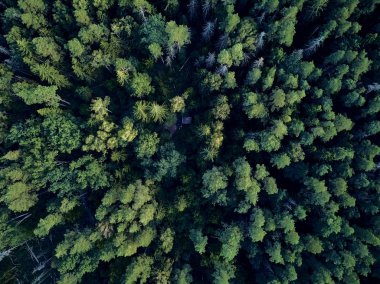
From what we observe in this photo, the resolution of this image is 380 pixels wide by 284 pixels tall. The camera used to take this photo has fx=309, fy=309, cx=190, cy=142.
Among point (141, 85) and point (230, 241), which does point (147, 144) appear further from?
point (230, 241)

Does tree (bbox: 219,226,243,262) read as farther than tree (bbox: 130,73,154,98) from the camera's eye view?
No

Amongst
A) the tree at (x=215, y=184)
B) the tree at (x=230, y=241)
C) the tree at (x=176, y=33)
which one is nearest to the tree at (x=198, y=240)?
the tree at (x=230, y=241)

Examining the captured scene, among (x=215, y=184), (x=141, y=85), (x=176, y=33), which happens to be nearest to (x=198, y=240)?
(x=215, y=184)

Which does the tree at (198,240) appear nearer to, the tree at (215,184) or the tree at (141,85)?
the tree at (215,184)

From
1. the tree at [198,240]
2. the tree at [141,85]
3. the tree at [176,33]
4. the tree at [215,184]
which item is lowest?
the tree at [198,240]

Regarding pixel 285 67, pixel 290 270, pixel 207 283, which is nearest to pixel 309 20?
pixel 285 67

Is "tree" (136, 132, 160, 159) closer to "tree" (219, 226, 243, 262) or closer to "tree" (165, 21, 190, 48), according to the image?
"tree" (165, 21, 190, 48)

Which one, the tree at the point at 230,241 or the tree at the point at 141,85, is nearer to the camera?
the tree at the point at 230,241

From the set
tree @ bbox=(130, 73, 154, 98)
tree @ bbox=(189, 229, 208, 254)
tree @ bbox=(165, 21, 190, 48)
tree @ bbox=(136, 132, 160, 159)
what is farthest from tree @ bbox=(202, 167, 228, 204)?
tree @ bbox=(165, 21, 190, 48)
